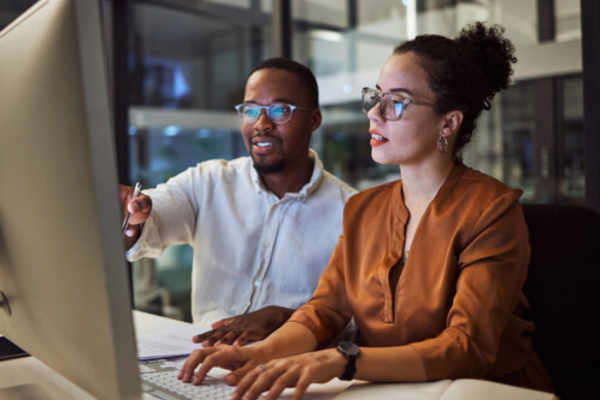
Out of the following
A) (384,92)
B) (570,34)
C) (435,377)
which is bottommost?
(435,377)

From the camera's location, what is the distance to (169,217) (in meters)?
1.81

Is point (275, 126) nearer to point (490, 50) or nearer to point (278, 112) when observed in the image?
point (278, 112)

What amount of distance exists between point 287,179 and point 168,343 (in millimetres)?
814

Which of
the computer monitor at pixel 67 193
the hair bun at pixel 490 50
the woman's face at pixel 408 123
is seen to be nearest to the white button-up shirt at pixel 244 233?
the woman's face at pixel 408 123

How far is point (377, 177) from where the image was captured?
3084mm

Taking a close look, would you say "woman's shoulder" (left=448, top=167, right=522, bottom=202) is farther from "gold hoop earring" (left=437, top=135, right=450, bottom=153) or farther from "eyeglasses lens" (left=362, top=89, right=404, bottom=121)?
"eyeglasses lens" (left=362, top=89, right=404, bottom=121)

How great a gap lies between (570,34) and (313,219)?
1.30 m

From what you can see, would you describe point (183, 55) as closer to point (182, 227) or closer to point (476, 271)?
point (182, 227)

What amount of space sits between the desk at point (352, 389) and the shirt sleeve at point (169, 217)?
662 millimetres

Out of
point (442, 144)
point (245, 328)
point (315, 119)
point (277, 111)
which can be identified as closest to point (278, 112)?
point (277, 111)

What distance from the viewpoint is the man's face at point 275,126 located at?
72.0 inches

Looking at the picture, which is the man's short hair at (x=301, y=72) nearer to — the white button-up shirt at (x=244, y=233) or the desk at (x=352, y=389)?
the white button-up shirt at (x=244, y=233)

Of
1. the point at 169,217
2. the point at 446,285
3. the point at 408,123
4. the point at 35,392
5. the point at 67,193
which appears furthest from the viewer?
the point at 169,217

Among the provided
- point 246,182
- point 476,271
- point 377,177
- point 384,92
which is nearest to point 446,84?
point 384,92
